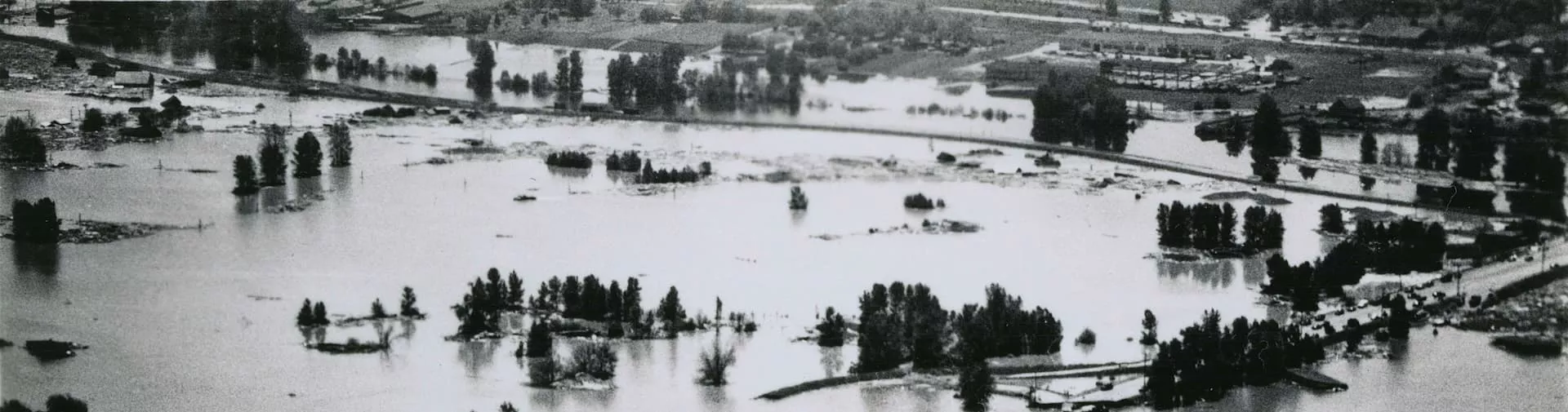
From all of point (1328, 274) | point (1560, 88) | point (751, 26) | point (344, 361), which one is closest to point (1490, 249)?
point (1328, 274)

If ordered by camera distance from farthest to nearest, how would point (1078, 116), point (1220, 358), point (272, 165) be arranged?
point (1078, 116)
point (272, 165)
point (1220, 358)

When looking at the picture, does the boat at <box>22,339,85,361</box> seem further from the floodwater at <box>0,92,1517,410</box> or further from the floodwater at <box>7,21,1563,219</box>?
the floodwater at <box>7,21,1563,219</box>

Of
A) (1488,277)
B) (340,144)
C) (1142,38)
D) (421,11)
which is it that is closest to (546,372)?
(340,144)

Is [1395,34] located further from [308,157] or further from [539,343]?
[539,343]

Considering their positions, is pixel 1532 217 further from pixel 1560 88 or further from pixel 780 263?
pixel 780 263

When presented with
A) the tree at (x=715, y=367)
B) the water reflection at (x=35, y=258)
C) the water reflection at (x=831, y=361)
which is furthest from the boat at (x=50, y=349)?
the water reflection at (x=831, y=361)

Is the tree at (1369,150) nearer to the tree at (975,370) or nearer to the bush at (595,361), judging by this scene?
the tree at (975,370)

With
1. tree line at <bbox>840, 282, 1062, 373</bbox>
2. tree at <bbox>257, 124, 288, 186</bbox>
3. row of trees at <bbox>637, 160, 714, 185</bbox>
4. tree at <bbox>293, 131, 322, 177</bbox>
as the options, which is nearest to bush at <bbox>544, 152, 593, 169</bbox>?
row of trees at <bbox>637, 160, 714, 185</bbox>
